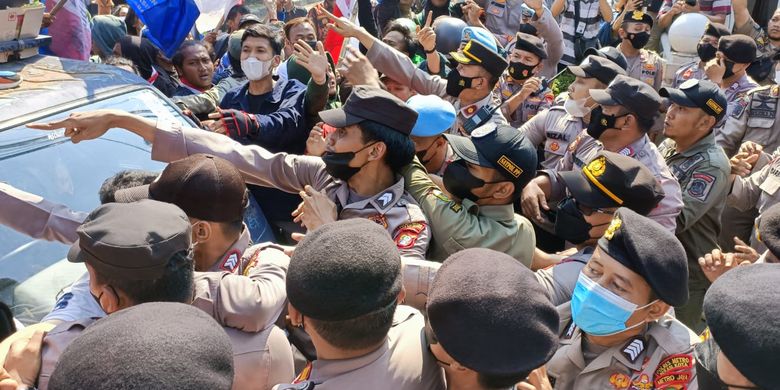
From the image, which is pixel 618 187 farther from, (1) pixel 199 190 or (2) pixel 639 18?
(2) pixel 639 18

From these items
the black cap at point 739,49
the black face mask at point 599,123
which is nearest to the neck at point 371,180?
the black face mask at point 599,123

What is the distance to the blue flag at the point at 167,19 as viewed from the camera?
194 inches

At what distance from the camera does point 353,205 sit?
2.79m

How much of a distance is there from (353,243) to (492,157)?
1.24 m

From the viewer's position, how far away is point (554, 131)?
14.5 feet

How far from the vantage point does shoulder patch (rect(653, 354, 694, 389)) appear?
210cm

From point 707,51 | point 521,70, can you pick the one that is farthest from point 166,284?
point 707,51

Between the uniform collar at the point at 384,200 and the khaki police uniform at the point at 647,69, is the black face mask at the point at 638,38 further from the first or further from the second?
the uniform collar at the point at 384,200

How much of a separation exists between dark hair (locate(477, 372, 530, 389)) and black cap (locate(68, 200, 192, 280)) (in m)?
0.86

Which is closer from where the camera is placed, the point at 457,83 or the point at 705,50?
the point at 457,83

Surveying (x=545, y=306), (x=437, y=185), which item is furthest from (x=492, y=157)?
(x=545, y=306)

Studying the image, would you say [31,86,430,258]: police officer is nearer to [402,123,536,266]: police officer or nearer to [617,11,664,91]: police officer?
[402,123,536,266]: police officer

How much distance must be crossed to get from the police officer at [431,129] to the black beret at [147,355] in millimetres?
1937

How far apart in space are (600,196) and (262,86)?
245 cm
